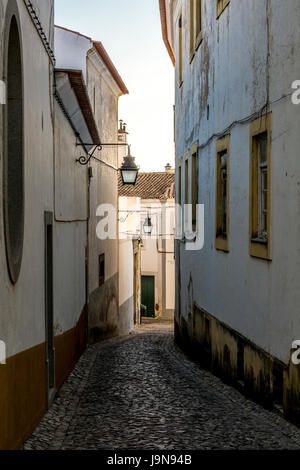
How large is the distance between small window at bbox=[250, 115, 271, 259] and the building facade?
0.04 feet

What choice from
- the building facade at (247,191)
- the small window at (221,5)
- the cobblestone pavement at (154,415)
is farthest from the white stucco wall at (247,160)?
the cobblestone pavement at (154,415)

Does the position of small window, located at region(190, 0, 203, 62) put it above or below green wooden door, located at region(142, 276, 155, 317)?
above

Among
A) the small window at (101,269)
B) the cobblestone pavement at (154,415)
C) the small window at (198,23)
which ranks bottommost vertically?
the cobblestone pavement at (154,415)

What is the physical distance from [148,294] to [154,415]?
34383 mm

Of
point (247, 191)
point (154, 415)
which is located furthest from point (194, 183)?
point (154, 415)

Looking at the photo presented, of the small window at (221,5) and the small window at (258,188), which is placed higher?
the small window at (221,5)

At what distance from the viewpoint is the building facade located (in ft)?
22.1

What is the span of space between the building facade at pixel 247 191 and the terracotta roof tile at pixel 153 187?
27.1 metres

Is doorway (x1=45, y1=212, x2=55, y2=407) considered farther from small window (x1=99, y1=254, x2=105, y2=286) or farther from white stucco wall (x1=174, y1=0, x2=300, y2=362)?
small window (x1=99, y1=254, x2=105, y2=286)

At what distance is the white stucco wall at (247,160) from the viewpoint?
664cm

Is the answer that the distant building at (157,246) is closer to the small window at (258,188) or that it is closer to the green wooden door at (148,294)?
the green wooden door at (148,294)

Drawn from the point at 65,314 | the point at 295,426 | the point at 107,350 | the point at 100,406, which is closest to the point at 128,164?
the point at 107,350

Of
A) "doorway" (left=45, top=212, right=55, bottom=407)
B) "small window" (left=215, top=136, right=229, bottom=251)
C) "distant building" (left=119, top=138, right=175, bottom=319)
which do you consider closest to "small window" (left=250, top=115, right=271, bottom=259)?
"small window" (left=215, top=136, right=229, bottom=251)
